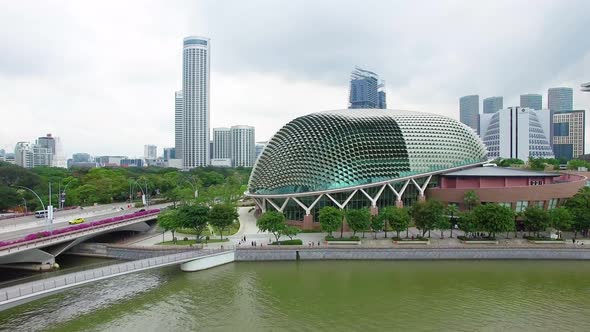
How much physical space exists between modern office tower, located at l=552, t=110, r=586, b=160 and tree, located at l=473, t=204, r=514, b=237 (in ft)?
575

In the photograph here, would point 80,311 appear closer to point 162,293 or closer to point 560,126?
point 162,293

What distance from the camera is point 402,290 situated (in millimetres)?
33156

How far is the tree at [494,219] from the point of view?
148ft

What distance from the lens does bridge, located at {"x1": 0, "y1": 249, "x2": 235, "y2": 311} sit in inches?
1025

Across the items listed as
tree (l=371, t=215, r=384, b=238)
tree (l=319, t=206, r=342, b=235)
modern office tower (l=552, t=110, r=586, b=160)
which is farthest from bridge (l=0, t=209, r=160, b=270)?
modern office tower (l=552, t=110, r=586, b=160)

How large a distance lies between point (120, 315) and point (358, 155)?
1602 inches

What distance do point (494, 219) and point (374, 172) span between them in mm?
18673

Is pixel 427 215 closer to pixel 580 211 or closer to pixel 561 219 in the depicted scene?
pixel 561 219

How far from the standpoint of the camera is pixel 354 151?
60875 mm

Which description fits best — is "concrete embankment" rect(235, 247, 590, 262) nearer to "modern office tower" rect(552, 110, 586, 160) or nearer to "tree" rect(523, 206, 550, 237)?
"tree" rect(523, 206, 550, 237)

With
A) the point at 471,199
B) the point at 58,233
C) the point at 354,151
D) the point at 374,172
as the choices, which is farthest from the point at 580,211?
the point at 58,233

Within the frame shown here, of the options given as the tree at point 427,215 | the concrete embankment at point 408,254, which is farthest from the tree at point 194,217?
the tree at point 427,215

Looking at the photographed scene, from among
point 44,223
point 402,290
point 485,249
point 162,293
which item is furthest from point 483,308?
point 44,223

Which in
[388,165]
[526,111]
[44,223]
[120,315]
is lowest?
[120,315]
